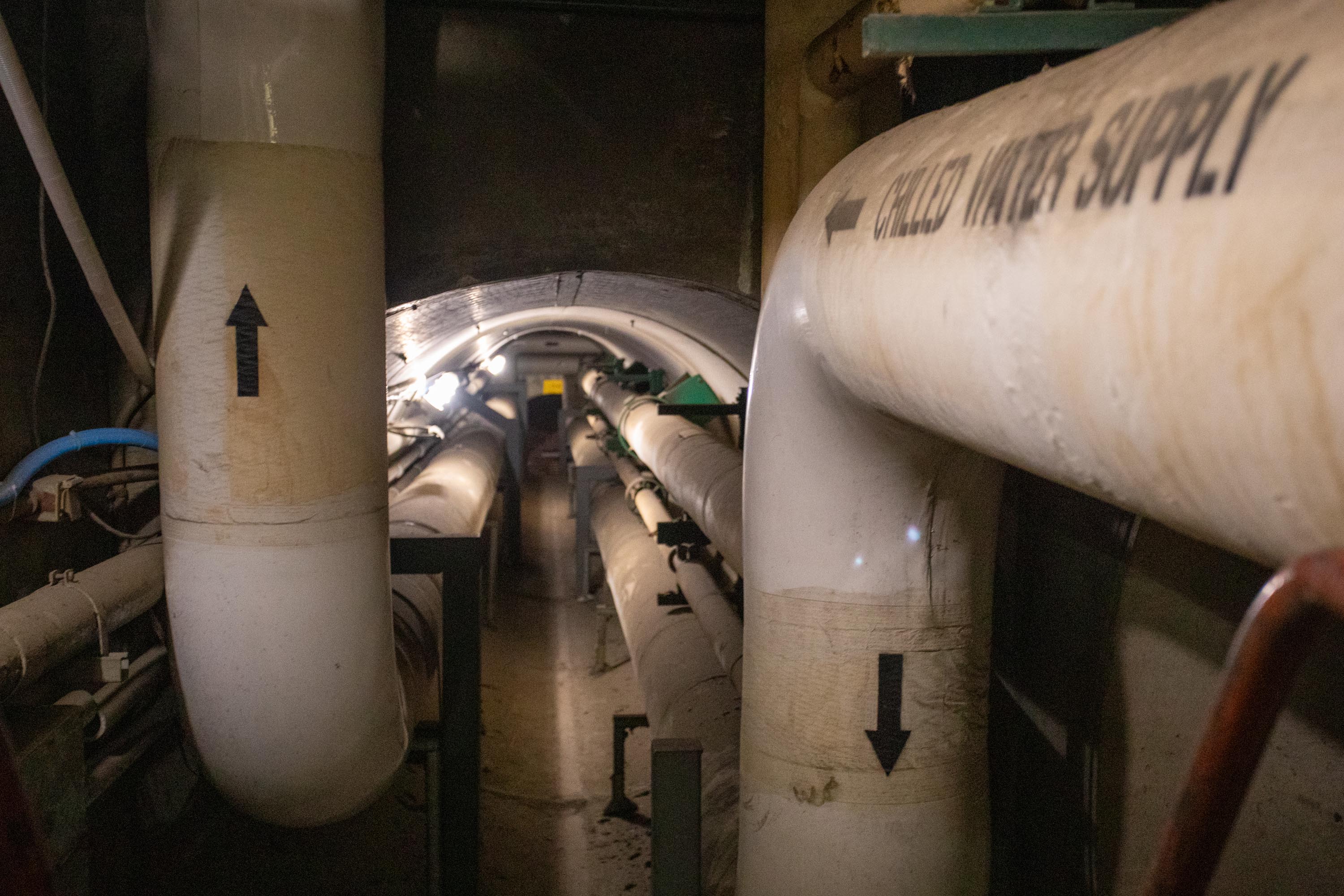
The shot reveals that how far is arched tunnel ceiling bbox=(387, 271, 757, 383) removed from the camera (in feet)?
9.75

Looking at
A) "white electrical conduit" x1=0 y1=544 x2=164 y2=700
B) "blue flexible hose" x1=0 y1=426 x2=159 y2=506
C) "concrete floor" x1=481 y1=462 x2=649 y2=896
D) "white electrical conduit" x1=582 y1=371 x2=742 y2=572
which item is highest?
"blue flexible hose" x1=0 y1=426 x2=159 y2=506

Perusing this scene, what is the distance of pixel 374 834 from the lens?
11.6 feet

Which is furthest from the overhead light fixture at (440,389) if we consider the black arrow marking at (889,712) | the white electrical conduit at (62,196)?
the black arrow marking at (889,712)

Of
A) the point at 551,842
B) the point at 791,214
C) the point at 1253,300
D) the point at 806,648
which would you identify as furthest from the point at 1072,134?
the point at 551,842

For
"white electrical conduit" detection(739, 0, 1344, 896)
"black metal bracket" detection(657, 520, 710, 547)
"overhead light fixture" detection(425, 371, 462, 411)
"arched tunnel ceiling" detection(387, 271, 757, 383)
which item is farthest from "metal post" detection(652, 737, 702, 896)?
"overhead light fixture" detection(425, 371, 462, 411)

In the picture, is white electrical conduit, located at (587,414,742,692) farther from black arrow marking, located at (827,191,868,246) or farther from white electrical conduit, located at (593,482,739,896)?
black arrow marking, located at (827,191,868,246)

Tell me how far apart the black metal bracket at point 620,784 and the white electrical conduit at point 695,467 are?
0.87 metres

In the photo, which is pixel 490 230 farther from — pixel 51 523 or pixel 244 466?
pixel 51 523

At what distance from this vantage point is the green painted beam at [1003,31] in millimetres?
1188

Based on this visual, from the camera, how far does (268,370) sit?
1761 mm

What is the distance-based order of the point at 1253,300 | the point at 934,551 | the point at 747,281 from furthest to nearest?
the point at 747,281 < the point at 934,551 < the point at 1253,300

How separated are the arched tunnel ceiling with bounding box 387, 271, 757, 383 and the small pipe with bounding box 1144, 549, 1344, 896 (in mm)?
2298

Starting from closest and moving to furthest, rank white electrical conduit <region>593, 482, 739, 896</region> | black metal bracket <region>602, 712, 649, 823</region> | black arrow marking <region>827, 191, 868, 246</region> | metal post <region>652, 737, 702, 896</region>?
black arrow marking <region>827, 191, 868, 246</region> < metal post <region>652, 737, 702, 896</region> < white electrical conduit <region>593, 482, 739, 896</region> < black metal bracket <region>602, 712, 649, 823</region>

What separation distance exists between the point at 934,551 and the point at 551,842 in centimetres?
285
